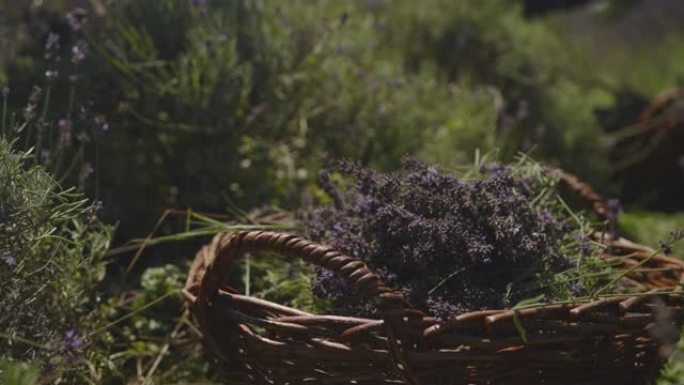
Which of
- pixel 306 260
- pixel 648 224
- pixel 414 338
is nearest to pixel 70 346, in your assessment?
pixel 306 260

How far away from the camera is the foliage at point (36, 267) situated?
1.67 m

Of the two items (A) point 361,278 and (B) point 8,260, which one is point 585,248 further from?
(B) point 8,260

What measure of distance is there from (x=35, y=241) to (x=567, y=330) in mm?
1003

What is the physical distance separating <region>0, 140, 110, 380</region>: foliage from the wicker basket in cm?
28

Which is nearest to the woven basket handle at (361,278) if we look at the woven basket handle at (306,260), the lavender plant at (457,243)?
the woven basket handle at (306,260)

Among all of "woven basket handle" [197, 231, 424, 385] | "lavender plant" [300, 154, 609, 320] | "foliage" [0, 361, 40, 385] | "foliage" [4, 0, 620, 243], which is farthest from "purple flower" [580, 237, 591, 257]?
"foliage" [0, 361, 40, 385]

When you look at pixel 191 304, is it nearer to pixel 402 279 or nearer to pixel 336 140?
pixel 402 279

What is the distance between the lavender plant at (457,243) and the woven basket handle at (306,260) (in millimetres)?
133

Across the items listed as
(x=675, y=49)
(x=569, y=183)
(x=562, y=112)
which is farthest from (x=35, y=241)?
(x=675, y=49)

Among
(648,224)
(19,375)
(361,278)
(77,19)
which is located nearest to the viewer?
(19,375)

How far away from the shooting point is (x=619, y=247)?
2.13 meters

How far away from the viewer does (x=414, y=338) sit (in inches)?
64.5

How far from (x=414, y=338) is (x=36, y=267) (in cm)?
76

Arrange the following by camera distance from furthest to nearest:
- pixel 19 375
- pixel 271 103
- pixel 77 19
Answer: pixel 271 103
pixel 77 19
pixel 19 375
